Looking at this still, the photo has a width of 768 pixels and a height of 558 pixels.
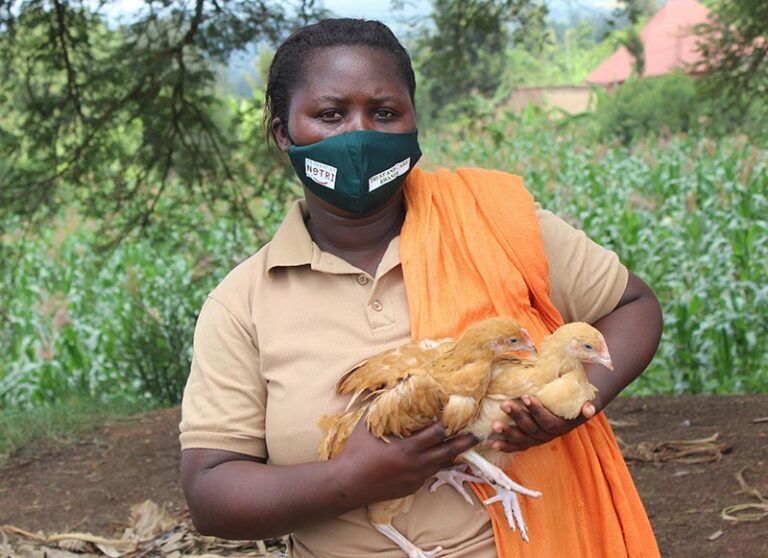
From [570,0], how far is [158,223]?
2870 mm

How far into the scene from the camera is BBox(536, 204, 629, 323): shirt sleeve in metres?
2.10

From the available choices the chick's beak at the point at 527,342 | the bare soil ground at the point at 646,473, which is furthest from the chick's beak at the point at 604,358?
the bare soil ground at the point at 646,473

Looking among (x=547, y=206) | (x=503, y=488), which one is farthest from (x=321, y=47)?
(x=547, y=206)

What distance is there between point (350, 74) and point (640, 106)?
61.8 ft

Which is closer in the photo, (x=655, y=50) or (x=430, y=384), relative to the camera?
(x=430, y=384)

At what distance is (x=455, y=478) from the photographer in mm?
1868

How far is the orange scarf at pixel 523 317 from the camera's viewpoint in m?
1.92

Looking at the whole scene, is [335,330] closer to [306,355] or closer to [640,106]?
[306,355]

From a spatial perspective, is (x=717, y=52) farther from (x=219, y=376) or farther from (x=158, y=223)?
(x=219, y=376)

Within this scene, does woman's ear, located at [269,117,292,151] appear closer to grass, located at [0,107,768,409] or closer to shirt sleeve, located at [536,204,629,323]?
shirt sleeve, located at [536,204,629,323]

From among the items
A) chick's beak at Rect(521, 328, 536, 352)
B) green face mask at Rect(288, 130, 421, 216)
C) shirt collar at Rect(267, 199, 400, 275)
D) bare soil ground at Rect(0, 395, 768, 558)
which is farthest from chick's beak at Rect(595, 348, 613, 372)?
bare soil ground at Rect(0, 395, 768, 558)

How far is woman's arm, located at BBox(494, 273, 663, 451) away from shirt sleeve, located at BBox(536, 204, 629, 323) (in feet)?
0.12

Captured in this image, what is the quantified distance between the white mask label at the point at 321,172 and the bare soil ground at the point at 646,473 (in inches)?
91.9

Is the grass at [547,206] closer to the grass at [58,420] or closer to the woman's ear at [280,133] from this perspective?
the grass at [58,420]
